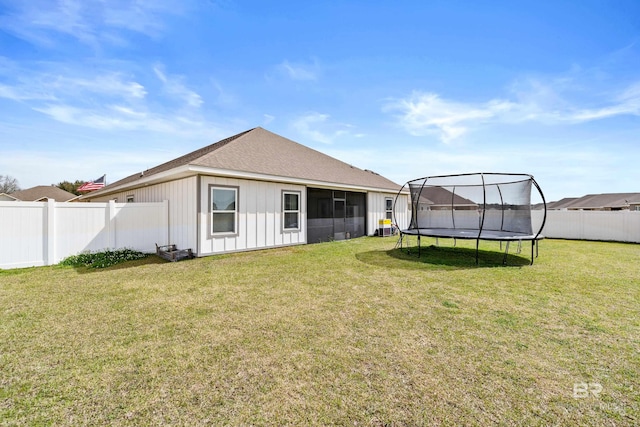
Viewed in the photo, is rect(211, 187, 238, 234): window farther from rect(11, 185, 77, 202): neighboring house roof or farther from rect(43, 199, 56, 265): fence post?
rect(11, 185, 77, 202): neighboring house roof

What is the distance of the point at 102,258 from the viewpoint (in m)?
7.10

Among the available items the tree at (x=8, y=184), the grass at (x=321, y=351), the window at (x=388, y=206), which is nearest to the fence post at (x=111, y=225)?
the grass at (x=321, y=351)

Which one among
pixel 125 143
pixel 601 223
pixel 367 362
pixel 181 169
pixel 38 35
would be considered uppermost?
pixel 38 35

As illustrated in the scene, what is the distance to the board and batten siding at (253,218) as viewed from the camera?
747cm

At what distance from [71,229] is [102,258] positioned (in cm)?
115

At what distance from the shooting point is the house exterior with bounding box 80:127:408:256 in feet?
24.7

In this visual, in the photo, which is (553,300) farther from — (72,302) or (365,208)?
(365,208)

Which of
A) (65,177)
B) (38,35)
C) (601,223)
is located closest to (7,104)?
(38,35)

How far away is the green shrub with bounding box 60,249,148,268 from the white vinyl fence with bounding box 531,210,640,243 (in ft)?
58.1

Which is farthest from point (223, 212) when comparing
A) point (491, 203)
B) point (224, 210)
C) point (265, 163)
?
point (491, 203)

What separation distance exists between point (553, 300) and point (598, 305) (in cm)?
50

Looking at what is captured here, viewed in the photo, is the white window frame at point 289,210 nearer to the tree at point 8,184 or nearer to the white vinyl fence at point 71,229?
the white vinyl fence at point 71,229

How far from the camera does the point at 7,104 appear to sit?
8570 millimetres

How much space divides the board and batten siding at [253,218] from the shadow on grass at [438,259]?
3099 millimetres
